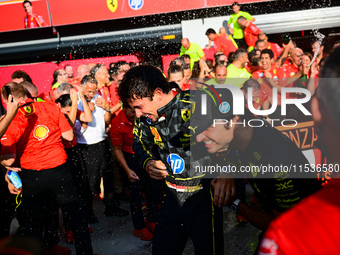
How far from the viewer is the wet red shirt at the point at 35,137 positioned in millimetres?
3240

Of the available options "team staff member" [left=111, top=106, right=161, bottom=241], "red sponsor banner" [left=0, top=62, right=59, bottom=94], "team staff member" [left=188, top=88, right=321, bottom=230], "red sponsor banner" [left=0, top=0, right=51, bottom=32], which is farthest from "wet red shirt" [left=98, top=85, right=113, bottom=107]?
"red sponsor banner" [left=0, top=0, right=51, bottom=32]

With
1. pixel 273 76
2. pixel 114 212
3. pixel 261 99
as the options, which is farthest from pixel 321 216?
pixel 273 76

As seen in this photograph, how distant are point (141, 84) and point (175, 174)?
0.78 meters

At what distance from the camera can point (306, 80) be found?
231 inches

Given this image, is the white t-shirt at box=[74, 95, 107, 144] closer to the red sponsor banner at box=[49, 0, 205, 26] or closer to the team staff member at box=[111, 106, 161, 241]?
the team staff member at box=[111, 106, 161, 241]

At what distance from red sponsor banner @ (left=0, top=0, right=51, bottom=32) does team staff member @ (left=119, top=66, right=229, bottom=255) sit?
868 cm

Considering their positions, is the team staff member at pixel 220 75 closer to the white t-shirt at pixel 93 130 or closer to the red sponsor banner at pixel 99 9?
the white t-shirt at pixel 93 130

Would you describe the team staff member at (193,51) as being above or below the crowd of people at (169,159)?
above

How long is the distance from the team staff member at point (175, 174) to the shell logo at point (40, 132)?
116cm

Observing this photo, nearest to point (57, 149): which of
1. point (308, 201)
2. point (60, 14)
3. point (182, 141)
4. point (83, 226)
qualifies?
point (83, 226)

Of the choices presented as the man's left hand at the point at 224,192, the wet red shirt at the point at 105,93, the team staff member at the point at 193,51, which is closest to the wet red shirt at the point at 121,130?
the wet red shirt at the point at 105,93

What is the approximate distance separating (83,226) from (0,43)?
9.54m

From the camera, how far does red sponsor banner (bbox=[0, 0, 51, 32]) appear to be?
10047 millimetres

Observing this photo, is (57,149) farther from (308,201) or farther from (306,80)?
(306,80)
